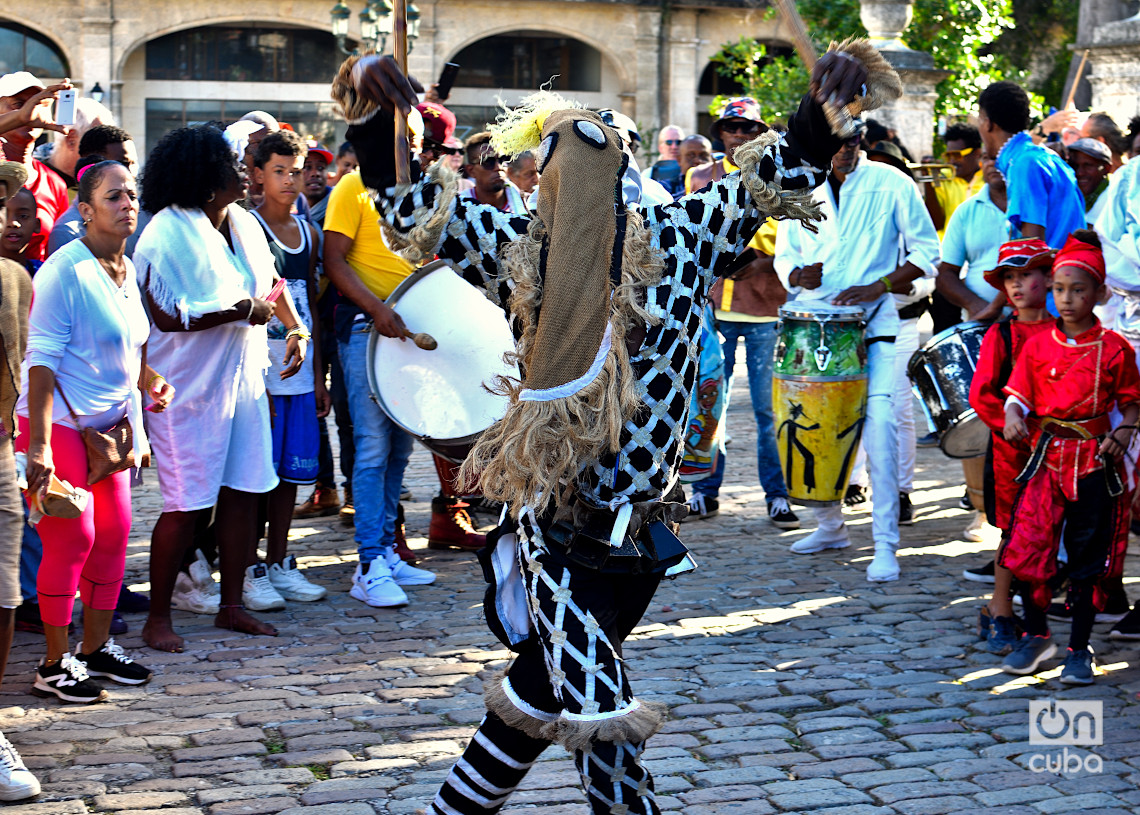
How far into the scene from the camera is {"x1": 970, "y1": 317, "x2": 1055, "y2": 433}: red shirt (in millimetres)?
5652

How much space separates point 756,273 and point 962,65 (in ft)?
26.8

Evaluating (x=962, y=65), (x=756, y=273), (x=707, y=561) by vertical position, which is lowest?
(x=707, y=561)

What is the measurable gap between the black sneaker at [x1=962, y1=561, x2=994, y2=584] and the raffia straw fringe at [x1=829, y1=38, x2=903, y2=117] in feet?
12.6

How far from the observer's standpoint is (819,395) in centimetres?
681

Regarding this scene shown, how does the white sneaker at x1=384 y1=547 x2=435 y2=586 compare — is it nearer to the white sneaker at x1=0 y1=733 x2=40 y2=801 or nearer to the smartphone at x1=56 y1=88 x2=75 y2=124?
the smartphone at x1=56 y1=88 x2=75 y2=124

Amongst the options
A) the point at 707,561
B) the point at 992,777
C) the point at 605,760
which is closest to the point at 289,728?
the point at 605,760

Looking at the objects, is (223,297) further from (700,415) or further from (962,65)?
(962,65)

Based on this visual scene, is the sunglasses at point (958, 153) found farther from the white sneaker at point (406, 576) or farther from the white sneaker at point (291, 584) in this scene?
the white sneaker at point (291, 584)

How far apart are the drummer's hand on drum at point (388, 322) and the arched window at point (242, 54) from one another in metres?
26.5

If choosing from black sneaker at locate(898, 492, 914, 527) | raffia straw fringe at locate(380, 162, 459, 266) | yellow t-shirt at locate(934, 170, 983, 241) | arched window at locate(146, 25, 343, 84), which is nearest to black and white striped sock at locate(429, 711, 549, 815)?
raffia straw fringe at locate(380, 162, 459, 266)

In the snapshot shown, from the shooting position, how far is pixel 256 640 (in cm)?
578

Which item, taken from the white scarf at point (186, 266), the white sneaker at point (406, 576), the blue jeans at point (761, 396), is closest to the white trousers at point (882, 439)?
the blue jeans at point (761, 396)

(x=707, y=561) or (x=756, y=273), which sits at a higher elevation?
(x=756, y=273)

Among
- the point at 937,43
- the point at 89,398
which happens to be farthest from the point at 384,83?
the point at 937,43
